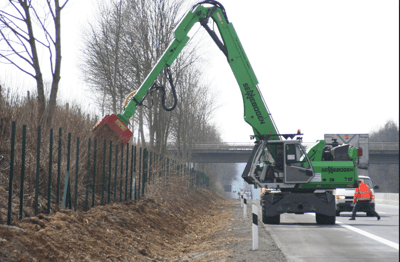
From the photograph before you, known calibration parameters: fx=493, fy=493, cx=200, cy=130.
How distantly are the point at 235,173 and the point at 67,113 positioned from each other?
96464 mm

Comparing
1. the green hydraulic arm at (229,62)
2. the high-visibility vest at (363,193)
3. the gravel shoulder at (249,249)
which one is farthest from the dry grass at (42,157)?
the high-visibility vest at (363,193)

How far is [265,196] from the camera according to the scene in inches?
671

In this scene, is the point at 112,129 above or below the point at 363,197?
above

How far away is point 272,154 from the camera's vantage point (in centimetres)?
1684

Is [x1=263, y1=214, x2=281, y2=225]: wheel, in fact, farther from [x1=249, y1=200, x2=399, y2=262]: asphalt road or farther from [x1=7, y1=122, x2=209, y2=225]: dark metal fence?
[x1=7, y1=122, x2=209, y2=225]: dark metal fence

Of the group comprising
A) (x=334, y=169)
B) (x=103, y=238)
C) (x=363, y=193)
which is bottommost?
(x=103, y=238)

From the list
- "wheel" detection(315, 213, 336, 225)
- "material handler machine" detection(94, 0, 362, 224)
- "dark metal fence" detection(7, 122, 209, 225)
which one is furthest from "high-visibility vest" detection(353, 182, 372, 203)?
"dark metal fence" detection(7, 122, 209, 225)

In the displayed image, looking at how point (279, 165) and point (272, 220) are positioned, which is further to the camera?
point (272, 220)

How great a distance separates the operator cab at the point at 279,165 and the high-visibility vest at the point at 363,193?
1.58 meters

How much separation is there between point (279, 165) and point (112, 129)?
5933 mm

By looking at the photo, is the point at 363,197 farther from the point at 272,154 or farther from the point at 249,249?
the point at 249,249

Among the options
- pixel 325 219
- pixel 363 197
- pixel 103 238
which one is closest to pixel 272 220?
pixel 325 219

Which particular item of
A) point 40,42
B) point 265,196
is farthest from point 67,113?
point 265,196

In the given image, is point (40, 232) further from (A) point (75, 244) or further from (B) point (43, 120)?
(B) point (43, 120)
